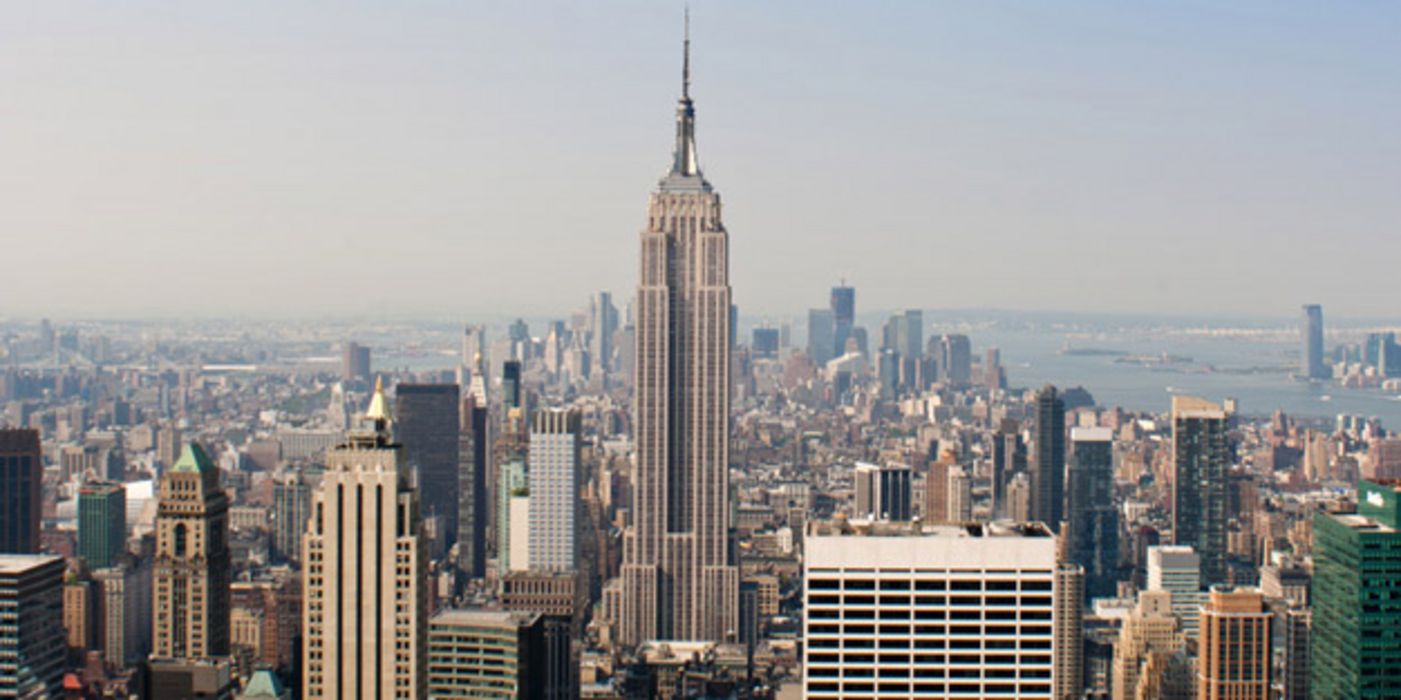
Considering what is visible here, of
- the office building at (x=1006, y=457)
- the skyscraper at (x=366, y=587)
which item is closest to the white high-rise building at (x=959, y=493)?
the office building at (x=1006, y=457)

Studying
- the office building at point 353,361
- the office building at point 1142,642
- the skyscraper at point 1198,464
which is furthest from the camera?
the skyscraper at point 1198,464

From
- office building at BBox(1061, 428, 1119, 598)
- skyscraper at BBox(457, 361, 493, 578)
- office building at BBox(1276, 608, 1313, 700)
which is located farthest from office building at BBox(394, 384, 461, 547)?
office building at BBox(1276, 608, 1313, 700)

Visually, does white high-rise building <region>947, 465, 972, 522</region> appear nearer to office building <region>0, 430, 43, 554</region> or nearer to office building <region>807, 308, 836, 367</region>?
office building <region>807, 308, 836, 367</region>

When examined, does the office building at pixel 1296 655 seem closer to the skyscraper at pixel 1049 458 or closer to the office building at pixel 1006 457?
the skyscraper at pixel 1049 458

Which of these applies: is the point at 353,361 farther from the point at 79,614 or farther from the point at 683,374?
the point at 683,374

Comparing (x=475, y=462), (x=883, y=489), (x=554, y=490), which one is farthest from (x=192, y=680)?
(x=883, y=489)

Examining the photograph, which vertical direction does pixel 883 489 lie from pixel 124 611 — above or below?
above
